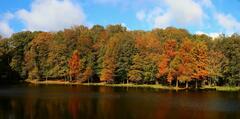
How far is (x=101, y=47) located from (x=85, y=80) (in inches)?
386

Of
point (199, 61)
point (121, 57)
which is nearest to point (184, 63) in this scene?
point (199, 61)

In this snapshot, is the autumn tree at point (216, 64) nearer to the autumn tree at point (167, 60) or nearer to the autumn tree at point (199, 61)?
the autumn tree at point (199, 61)

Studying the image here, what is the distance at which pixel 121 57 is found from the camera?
311 feet

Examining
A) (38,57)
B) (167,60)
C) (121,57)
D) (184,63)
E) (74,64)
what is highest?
(38,57)

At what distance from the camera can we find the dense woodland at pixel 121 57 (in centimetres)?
8119

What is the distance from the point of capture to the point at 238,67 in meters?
80.9

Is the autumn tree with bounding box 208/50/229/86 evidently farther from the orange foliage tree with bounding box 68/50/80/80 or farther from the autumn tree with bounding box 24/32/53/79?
the autumn tree with bounding box 24/32/53/79

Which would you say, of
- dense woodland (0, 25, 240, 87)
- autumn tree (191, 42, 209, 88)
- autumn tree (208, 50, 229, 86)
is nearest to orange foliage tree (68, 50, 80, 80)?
dense woodland (0, 25, 240, 87)

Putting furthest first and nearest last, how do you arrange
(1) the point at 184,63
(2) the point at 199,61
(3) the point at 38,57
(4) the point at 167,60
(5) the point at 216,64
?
(3) the point at 38,57
(4) the point at 167,60
(5) the point at 216,64
(2) the point at 199,61
(1) the point at 184,63

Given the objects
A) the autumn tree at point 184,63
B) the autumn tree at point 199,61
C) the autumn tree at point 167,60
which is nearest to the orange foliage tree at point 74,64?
the autumn tree at point 167,60

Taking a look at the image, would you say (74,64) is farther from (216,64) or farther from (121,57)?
(216,64)

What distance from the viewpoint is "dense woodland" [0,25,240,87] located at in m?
81.2

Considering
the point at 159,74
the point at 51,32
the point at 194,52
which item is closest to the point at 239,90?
the point at 194,52

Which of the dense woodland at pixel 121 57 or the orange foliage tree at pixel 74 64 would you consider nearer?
the dense woodland at pixel 121 57
